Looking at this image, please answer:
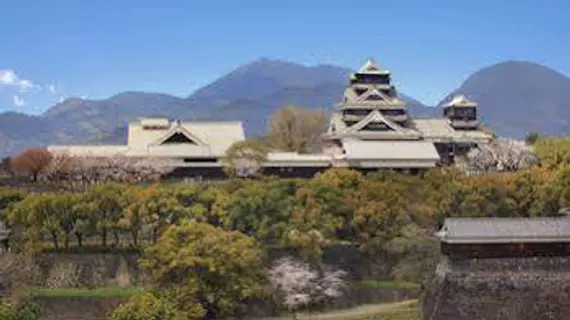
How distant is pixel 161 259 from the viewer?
116 ft

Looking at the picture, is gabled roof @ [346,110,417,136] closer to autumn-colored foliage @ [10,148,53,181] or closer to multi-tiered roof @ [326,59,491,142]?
multi-tiered roof @ [326,59,491,142]

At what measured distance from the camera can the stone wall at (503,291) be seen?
24.7 metres

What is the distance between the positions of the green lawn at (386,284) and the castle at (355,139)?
53.8 ft

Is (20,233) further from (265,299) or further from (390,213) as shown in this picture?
(390,213)

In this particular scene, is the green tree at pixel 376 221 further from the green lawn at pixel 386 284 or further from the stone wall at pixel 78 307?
the stone wall at pixel 78 307

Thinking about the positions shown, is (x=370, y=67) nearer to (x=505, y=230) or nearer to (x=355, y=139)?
(x=355, y=139)

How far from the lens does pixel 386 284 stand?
40250mm

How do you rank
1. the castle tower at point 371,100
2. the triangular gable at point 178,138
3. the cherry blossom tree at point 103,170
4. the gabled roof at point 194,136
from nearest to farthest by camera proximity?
the cherry blossom tree at point 103,170 < the gabled roof at point 194,136 < the triangular gable at point 178,138 < the castle tower at point 371,100

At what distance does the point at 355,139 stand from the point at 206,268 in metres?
29.6

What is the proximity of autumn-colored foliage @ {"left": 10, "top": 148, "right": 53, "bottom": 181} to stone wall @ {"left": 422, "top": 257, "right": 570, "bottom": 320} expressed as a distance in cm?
3589

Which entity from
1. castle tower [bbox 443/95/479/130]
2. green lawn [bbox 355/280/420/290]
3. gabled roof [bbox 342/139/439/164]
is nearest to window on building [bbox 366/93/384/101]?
castle tower [bbox 443/95/479/130]

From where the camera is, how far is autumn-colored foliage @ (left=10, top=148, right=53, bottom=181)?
56000 mm

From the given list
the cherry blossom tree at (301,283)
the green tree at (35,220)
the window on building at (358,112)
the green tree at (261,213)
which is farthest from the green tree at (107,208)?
the window on building at (358,112)

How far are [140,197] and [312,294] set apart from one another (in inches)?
344
